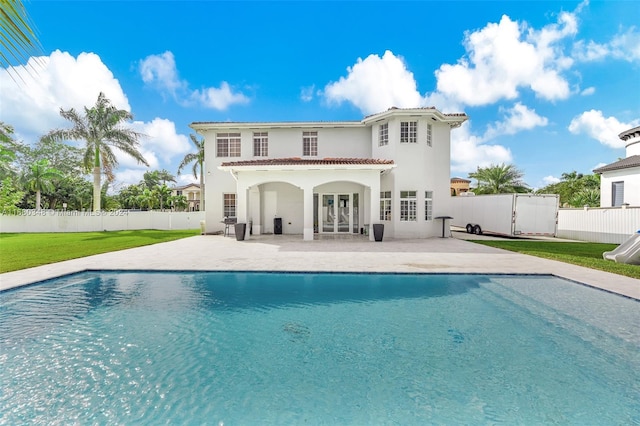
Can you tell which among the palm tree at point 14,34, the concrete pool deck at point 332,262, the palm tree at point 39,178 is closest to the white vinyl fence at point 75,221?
the palm tree at point 39,178

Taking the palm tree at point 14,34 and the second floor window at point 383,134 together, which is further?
the second floor window at point 383,134

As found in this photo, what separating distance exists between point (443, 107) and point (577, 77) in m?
17.5

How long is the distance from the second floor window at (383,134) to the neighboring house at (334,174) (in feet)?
0.20

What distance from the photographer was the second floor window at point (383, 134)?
18422mm

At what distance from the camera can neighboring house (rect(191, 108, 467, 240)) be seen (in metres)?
17.0

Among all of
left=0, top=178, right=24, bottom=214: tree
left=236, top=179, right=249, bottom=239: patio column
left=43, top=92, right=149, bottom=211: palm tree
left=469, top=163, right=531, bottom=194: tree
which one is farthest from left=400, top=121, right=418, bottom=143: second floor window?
left=0, top=178, right=24, bottom=214: tree

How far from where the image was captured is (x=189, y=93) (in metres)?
27.6

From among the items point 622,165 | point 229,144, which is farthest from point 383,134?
point 622,165

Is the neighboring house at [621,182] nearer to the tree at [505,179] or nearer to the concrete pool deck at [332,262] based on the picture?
the tree at [505,179]

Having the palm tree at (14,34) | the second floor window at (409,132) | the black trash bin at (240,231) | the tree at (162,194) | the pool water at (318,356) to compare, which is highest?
the second floor window at (409,132)

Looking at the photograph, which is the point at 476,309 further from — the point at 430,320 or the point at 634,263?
the point at 634,263

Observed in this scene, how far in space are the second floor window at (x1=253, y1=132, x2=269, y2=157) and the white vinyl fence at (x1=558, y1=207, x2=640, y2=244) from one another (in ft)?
71.1

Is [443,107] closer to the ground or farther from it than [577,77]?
closer to the ground

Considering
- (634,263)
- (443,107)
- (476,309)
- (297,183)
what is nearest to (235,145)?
(297,183)
